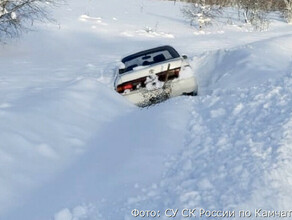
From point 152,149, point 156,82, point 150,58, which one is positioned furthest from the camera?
point 150,58

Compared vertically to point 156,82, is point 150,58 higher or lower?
higher

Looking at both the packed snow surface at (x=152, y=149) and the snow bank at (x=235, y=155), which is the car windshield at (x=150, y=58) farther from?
the snow bank at (x=235, y=155)

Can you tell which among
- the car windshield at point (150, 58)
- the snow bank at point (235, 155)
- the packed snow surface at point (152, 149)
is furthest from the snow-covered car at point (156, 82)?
the snow bank at point (235, 155)

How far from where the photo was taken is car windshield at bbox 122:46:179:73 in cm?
835

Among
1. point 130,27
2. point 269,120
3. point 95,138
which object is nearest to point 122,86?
point 95,138

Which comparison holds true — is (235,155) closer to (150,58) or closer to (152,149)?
(152,149)

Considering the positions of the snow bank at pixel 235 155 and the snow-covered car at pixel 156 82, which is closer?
the snow bank at pixel 235 155

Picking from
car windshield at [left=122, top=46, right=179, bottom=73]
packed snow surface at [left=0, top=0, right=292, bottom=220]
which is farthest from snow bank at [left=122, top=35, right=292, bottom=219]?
car windshield at [left=122, top=46, right=179, bottom=73]

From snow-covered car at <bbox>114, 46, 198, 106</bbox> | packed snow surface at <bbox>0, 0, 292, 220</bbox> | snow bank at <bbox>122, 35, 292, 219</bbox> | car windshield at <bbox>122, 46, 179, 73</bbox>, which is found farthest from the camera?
car windshield at <bbox>122, 46, 179, 73</bbox>

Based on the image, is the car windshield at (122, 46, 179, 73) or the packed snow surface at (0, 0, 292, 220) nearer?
the packed snow surface at (0, 0, 292, 220)

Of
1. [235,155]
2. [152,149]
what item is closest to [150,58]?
[152,149]

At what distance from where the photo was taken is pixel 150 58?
8539 mm

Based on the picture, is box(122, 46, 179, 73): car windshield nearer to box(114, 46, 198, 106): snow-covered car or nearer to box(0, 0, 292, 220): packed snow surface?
box(114, 46, 198, 106): snow-covered car

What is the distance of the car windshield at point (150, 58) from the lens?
8352 mm
